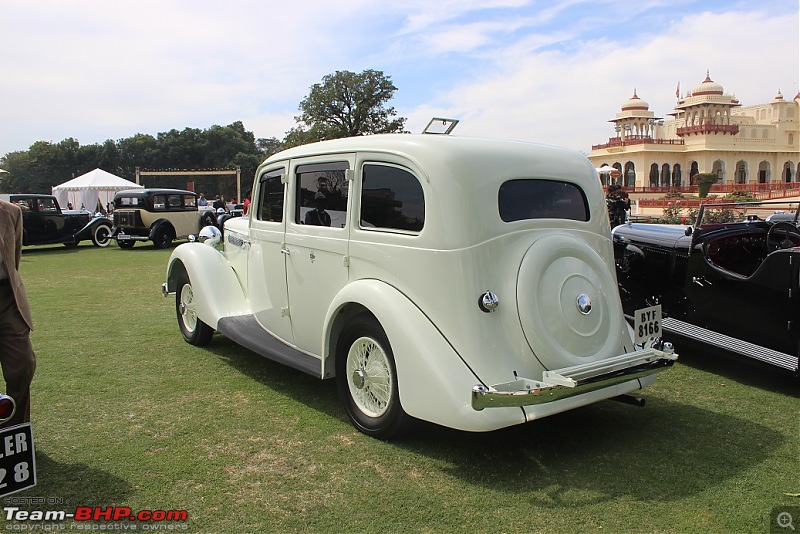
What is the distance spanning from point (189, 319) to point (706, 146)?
67.9 meters

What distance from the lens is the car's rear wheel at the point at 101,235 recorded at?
1950 centimetres

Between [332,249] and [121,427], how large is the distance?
6.28ft

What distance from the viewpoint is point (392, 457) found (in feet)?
12.4

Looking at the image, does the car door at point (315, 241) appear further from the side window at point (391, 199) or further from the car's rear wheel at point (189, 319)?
the car's rear wheel at point (189, 319)

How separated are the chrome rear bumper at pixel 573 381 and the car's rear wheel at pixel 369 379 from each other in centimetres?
70

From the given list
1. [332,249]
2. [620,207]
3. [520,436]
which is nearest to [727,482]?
[520,436]

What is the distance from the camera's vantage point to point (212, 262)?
616 cm

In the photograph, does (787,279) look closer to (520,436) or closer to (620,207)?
(520,436)

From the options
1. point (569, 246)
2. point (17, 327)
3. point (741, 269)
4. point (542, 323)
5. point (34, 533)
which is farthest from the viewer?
point (741, 269)

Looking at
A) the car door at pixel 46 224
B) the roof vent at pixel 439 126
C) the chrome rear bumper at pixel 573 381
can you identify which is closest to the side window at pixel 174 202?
the car door at pixel 46 224

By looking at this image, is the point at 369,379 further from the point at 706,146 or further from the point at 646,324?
the point at 706,146

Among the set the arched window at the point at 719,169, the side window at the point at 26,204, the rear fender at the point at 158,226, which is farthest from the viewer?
the arched window at the point at 719,169

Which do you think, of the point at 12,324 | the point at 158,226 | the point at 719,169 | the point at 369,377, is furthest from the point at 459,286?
the point at 719,169

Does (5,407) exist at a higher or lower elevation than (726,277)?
lower
